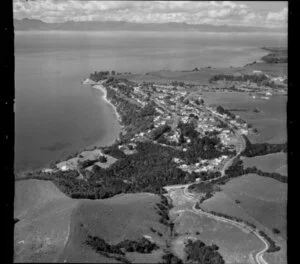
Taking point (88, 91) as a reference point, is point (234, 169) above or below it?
below

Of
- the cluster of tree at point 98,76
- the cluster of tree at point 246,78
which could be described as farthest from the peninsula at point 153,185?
the cluster of tree at point 98,76

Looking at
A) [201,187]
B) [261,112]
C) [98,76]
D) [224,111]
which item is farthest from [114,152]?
[98,76]

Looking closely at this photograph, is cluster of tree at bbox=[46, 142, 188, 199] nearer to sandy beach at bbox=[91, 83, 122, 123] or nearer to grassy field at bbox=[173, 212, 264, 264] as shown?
grassy field at bbox=[173, 212, 264, 264]

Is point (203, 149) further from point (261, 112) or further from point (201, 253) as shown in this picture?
point (201, 253)

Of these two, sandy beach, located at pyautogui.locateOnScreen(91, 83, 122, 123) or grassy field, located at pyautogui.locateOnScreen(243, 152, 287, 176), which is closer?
grassy field, located at pyautogui.locateOnScreen(243, 152, 287, 176)

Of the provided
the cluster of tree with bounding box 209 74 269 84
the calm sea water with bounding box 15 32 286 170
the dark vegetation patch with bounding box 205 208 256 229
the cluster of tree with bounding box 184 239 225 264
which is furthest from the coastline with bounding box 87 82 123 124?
the cluster of tree with bounding box 184 239 225 264
